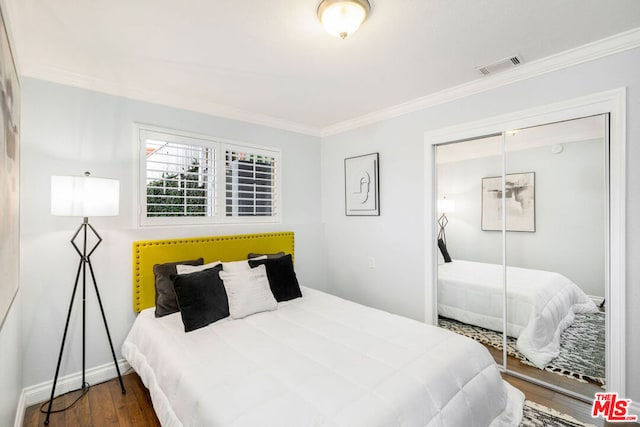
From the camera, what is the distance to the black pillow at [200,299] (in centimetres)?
215

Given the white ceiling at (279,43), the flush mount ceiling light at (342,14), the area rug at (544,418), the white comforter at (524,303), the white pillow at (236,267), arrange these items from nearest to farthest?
the flush mount ceiling light at (342,14) → the white ceiling at (279,43) → the area rug at (544,418) → the white comforter at (524,303) → the white pillow at (236,267)

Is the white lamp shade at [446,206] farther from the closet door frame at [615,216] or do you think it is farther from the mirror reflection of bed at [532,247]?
the closet door frame at [615,216]

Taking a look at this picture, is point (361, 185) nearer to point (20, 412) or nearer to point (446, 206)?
point (446, 206)

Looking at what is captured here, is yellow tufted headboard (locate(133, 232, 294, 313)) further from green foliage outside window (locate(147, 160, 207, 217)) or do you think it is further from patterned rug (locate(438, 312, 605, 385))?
patterned rug (locate(438, 312, 605, 385))

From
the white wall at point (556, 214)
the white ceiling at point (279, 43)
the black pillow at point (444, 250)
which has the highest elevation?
the white ceiling at point (279, 43)

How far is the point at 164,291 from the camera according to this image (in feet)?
8.03

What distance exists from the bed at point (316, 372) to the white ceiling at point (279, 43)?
5.60 feet

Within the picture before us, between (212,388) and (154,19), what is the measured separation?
204 centimetres

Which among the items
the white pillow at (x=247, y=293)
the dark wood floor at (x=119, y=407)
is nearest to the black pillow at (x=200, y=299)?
the white pillow at (x=247, y=293)

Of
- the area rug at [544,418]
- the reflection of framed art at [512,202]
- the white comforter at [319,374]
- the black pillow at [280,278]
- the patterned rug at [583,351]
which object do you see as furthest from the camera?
the black pillow at [280,278]

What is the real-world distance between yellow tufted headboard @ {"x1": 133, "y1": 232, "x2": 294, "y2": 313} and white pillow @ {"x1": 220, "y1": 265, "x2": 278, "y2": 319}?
0.53m

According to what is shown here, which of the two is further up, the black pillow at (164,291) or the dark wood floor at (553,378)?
the black pillow at (164,291)

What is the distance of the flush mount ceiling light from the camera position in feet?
5.11

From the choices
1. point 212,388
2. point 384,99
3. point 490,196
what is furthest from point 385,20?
point 212,388
